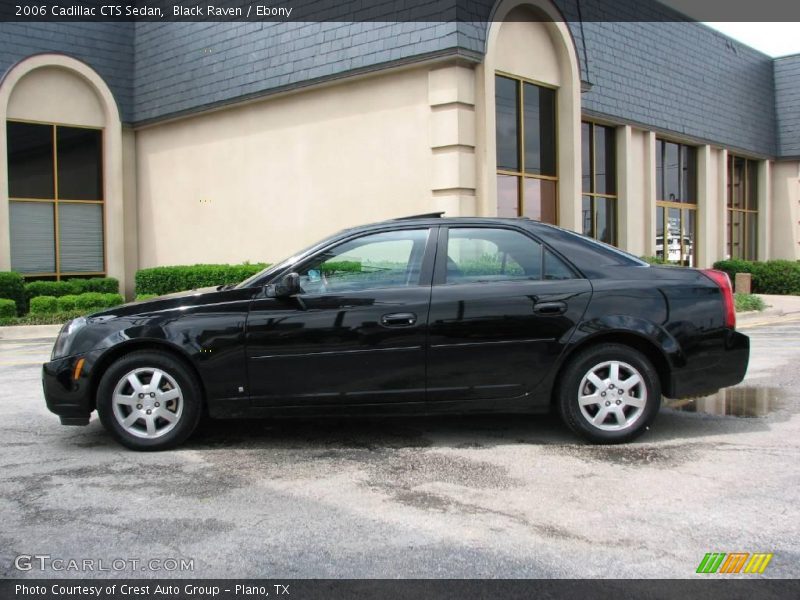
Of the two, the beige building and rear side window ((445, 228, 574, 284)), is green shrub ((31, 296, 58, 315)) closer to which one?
the beige building

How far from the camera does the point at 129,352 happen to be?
5.67m

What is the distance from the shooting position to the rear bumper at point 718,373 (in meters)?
5.69

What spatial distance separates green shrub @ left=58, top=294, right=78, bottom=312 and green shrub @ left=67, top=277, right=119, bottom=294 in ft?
4.53

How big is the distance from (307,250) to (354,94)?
Result: 30.3 ft

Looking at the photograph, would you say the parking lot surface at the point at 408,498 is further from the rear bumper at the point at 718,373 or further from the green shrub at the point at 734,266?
the green shrub at the point at 734,266

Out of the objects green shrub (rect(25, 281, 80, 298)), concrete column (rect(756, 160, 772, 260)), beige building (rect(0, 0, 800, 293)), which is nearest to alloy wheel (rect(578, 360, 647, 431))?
beige building (rect(0, 0, 800, 293))

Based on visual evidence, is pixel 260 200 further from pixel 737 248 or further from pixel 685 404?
pixel 737 248

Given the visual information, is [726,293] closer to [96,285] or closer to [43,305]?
[43,305]

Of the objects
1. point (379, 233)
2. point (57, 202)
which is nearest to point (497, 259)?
point (379, 233)

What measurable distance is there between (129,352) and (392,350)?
1.89 metres

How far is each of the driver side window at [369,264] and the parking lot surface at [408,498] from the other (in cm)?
118

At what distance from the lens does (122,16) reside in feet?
62.9

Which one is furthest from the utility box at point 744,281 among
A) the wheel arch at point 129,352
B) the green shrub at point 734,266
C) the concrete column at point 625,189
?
the wheel arch at point 129,352

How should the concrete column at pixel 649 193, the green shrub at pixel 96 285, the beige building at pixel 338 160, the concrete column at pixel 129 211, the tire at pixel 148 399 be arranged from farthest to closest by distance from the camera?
the concrete column at pixel 649 193
the concrete column at pixel 129 211
the green shrub at pixel 96 285
the beige building at pixel 338 160
the tire at pixel 148 399
